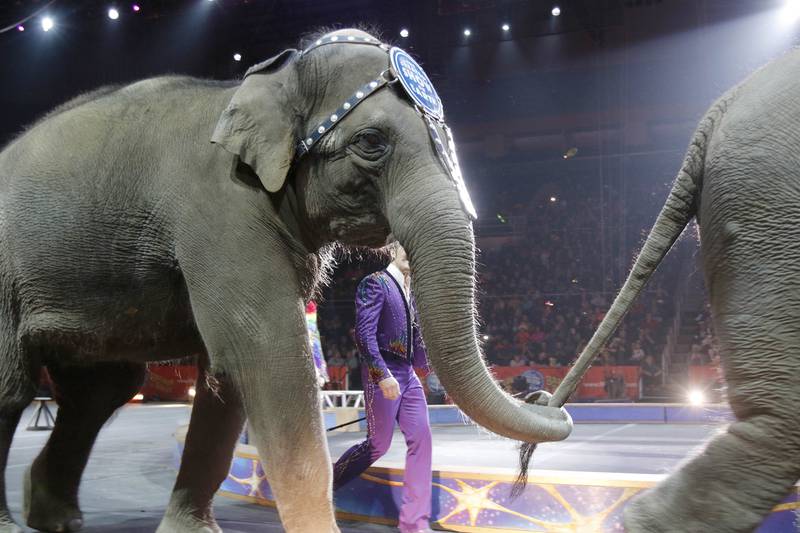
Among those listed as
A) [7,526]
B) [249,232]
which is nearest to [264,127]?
[249,232]

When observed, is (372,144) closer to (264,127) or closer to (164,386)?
(264,127)

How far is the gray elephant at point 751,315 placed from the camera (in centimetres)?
172

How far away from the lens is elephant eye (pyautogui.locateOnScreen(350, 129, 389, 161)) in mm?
2451

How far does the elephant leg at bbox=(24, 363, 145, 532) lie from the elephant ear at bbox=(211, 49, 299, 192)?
146 centimetres

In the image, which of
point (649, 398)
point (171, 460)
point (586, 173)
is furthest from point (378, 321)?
point (586, 173)

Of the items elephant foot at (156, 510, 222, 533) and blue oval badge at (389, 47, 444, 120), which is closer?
blue oval badge at (389, 47, 444, 120)

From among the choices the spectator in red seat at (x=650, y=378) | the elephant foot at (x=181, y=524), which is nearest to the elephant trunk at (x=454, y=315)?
the elephant foot at (x=181, y=524)

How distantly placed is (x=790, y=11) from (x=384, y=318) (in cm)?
1060

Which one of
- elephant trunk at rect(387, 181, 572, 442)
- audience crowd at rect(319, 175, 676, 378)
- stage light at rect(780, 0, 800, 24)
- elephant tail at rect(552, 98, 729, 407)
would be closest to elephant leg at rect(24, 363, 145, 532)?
elephant trunk at rect(387, 181, 572, 442)

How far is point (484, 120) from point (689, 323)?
657 cm

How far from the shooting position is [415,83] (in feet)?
8.36

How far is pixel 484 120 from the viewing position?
60.2 feet

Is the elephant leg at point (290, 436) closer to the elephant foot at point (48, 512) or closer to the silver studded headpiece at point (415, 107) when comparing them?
the silver studded headpiece at point (415, 107)

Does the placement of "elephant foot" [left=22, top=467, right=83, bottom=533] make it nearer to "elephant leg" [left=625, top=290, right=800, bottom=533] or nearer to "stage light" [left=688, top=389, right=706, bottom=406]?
"elephant leg" [left=625, top=290, right=800, bottom=533]
